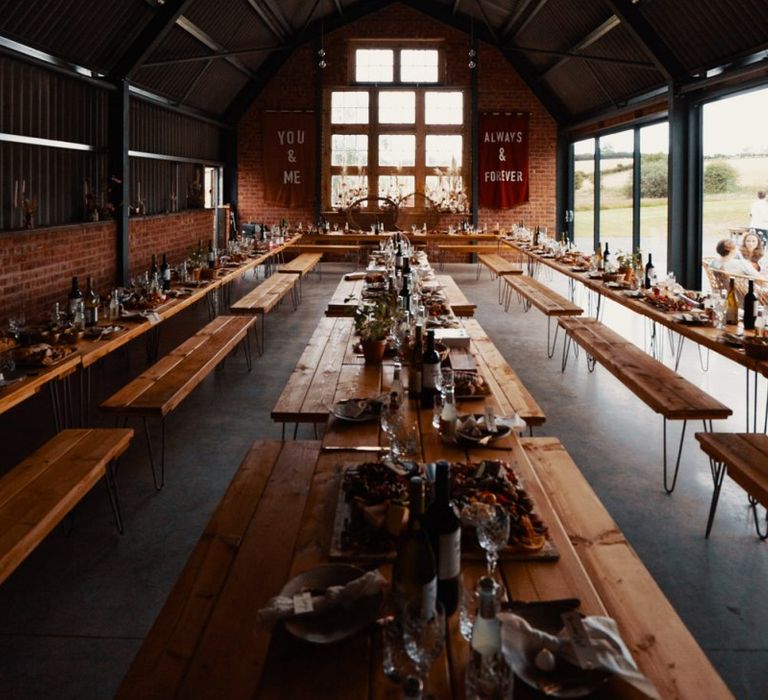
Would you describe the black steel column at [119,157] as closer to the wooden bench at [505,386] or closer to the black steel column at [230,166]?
the wooden bench at [505,386]

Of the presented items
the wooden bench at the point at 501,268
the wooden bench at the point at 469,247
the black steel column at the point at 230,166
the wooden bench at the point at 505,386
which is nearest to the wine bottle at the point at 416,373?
the wooden bench at the point at 505,386

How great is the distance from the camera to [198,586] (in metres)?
2.04

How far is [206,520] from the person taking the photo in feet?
13.2

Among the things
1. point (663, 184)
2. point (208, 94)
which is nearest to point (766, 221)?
point (663, 184)

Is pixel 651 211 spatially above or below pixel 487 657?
above

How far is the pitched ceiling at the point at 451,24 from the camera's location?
8047 mm

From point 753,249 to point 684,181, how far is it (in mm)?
1308

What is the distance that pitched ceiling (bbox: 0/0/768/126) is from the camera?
805cm

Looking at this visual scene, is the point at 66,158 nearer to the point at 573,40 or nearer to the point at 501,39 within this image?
the point at 573,40

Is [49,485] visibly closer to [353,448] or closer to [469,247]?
[353,448]

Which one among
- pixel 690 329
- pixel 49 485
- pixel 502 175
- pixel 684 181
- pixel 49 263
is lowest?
pixel 49 485

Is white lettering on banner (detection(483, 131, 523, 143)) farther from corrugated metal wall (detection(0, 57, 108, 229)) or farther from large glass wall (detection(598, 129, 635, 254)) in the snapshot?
corrugated metal wall (detection(0, 57, 108, 229))

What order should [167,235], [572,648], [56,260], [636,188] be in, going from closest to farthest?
[572,648]
[56,260]
[167,235]
[636,188]

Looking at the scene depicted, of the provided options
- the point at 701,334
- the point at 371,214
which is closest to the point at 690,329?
the point at 701,334
